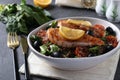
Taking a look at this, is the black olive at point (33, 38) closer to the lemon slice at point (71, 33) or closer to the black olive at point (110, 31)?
the lemon slice at point (71, 33)

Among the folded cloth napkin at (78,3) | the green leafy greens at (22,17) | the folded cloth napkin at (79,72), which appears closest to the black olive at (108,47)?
the folded cloth napkin at (79,72)

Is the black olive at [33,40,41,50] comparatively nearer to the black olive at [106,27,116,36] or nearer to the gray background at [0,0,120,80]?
the gray background at [0,0,120,80]

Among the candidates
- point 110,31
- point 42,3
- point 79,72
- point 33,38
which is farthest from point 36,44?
point 42,3

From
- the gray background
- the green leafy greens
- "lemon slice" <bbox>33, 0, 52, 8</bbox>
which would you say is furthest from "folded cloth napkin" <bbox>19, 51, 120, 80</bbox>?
"lemon slice" <bbox>33, 0, 52, 8</bbox>

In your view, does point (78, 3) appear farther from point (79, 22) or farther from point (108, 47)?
point (108, 47)

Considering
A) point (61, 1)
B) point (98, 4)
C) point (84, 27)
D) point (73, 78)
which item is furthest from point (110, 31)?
point (61, 1)
